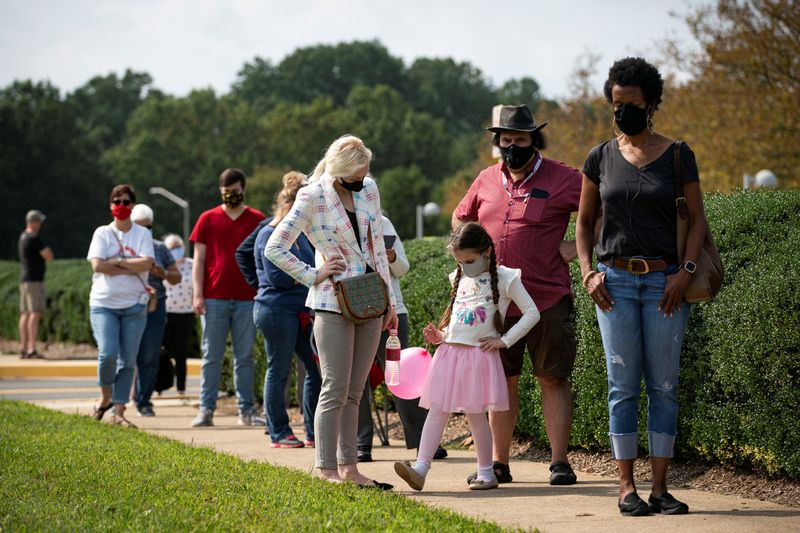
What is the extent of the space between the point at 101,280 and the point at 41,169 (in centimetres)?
6140

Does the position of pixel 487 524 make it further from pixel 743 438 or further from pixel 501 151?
pixel 501 151

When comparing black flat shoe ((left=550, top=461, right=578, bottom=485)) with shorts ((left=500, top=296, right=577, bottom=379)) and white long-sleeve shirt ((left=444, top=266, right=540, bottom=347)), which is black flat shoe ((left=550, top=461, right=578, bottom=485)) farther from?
white long-sleeve shirt ((left=444, top=266, right=540, bottom=347))

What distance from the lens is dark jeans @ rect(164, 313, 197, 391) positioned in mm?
15312

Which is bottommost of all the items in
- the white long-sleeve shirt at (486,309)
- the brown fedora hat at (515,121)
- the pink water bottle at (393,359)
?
the pink water bottle at (393,359)

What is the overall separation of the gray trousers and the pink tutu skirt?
1.36ft

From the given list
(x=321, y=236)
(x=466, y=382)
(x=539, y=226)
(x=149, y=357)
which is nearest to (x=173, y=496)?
(x=321, y=236)

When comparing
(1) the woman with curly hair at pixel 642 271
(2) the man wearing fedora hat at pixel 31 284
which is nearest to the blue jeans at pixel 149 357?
(1) the woman with curly hair at pixel 642 271

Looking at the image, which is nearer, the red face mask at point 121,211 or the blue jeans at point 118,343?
Result: the blue jeans at point 118,343

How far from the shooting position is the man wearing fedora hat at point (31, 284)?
21000mm

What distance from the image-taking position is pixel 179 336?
1537 cm

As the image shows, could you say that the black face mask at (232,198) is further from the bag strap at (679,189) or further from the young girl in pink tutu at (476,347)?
the bag strap at (679,189)

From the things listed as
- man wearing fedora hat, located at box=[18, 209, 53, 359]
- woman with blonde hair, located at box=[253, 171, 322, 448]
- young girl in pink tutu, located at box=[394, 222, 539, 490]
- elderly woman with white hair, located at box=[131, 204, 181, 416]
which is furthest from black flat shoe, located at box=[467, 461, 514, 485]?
man wearing fedora hat, located at box=[18, 209, 53, 359]

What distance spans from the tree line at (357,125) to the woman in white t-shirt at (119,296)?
49.2ft

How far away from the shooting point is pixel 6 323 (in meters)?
26.2
